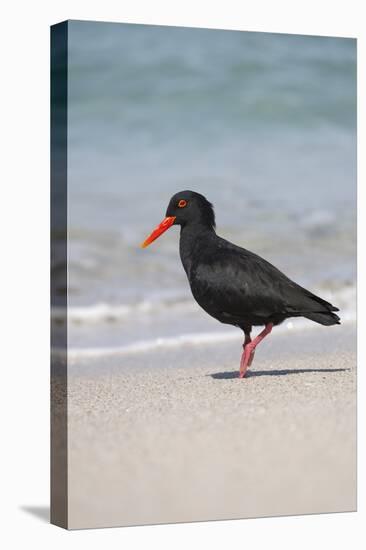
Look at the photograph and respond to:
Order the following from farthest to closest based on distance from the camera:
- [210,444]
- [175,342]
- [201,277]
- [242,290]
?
[175,342] < [201,277] < [242,290] < [210,444]

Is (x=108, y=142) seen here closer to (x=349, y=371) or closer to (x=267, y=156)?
(x=267, y=156)

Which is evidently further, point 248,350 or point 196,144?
point 196,144

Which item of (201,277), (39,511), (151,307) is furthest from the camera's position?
(151,307)

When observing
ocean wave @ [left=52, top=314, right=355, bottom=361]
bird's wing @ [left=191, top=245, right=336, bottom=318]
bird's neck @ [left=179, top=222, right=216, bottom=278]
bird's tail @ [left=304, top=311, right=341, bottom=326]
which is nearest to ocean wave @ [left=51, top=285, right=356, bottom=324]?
ocean wave @ [left=52, top=314, right=355, bottom=361]

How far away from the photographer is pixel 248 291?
9.43m

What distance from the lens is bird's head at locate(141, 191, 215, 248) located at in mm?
9633

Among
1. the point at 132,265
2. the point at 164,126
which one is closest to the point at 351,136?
the point at 164,126

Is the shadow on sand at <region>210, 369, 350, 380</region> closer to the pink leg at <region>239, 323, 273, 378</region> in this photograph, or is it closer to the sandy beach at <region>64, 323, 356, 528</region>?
the sandy beach at <region>64, 323, 356, 528</region>

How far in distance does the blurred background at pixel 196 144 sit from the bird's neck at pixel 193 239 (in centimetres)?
29

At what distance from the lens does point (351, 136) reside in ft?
31.7

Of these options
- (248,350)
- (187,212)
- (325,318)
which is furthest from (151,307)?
(325,318)

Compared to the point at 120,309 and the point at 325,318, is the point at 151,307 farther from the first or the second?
the point at 325,318

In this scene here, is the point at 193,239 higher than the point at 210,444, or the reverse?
the point at 193,239

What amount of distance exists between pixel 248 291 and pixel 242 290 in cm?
5
